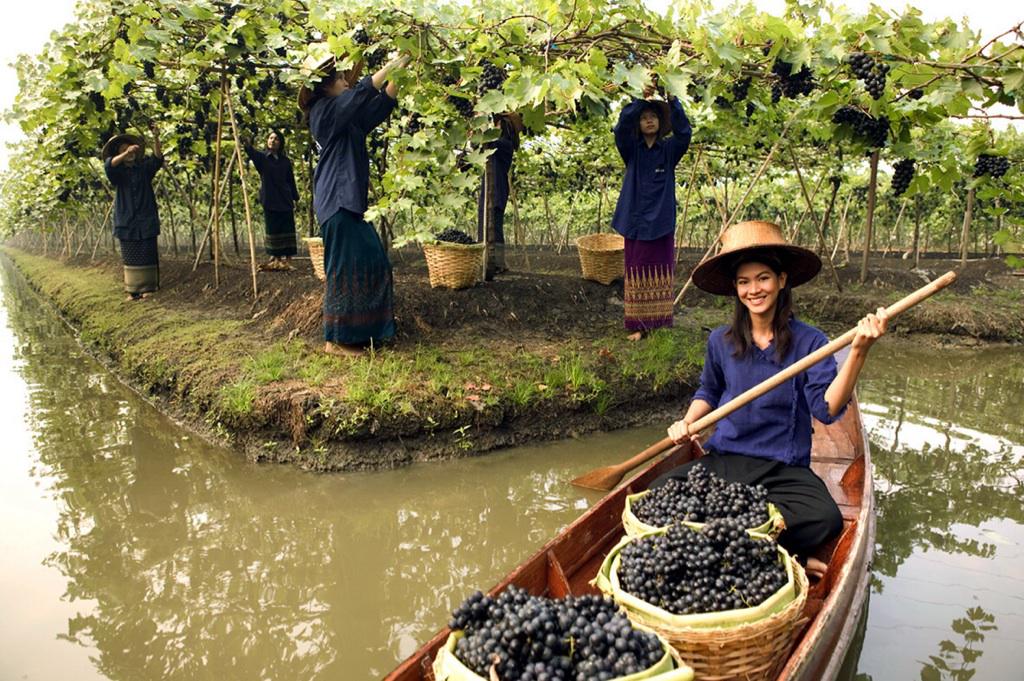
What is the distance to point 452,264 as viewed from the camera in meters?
A: 7.22

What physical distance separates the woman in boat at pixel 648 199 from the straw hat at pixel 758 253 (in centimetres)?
331

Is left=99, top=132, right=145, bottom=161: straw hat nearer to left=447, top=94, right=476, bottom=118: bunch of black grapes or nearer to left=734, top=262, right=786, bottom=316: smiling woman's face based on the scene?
left=447, top=94, right=476, bottom=118: bunch of black grapes

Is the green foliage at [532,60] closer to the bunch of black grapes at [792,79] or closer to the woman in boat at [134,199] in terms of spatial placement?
the bunch of black grapes at [792,79]

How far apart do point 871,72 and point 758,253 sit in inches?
60.8

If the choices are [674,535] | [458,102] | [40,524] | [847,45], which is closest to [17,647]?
[40,524]

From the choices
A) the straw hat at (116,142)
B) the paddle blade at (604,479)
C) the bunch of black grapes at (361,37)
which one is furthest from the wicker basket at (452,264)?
the straw hat at (116,142)

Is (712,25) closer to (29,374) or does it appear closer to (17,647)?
(17,647)

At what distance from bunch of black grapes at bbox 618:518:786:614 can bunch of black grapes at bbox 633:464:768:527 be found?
0.79 feet

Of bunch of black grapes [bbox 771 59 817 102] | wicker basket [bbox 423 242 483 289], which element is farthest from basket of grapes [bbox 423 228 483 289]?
bunch of black grapes [bbox 771 59 817 102]

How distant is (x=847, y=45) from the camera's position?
3729 mm

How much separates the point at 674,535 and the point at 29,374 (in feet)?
29.7

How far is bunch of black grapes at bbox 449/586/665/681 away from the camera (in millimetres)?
1578

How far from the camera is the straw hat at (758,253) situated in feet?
9.50

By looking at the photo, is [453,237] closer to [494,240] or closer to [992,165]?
[494,240]
